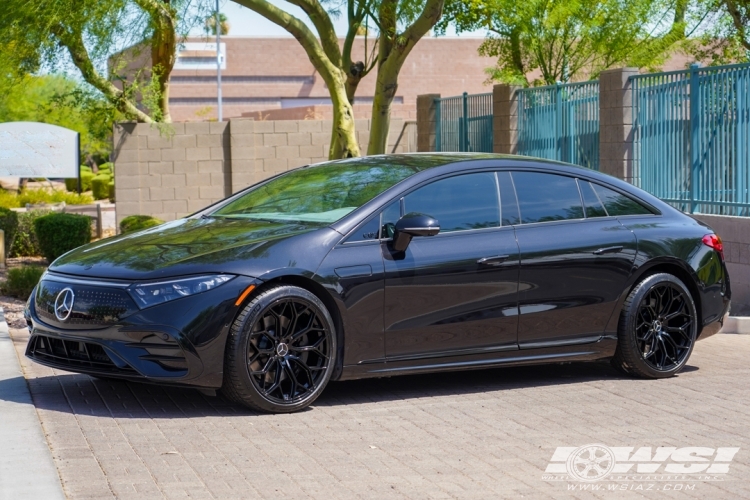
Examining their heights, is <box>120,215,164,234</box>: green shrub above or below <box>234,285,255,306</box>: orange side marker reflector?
above

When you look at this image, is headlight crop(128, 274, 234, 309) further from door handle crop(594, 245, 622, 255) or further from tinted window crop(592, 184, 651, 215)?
tinted window crop(592, 184, 651, 215)

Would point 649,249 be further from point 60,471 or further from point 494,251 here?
point 60,471

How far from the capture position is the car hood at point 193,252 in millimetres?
6598

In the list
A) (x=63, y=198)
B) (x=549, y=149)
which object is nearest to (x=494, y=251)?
(x=549, y=149)

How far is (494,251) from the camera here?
7.42 meters

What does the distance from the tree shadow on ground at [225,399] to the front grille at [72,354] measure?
0.29 m

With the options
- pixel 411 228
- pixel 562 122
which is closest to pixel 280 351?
pixel 411 228

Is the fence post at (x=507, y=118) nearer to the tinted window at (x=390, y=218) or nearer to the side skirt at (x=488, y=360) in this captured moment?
the side skirt at (x=488, y=360)

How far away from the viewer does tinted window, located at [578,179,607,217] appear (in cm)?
804

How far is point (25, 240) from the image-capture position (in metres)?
19.0

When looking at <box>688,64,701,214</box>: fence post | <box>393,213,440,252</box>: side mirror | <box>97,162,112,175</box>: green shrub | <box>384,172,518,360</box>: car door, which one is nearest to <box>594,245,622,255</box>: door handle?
<box>384,172,518,360</box>: car door

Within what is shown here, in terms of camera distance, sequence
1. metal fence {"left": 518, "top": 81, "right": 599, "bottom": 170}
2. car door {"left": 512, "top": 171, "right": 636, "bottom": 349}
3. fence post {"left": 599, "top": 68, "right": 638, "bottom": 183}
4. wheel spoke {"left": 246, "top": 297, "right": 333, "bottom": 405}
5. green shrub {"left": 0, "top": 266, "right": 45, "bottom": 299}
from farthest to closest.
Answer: metal fence {"left": 518, "top": 81, "right": 599, "bottom": 170}
fence post {"left": 599, "top": 68, "right": 638, "bottom": 183}
green shrub {"left": 0, "top": 266, "right": 45, "bottom": 299}
car door {"left": 512, "top": 171, "right": 636, "bottom": 349}
wheel spoke {"left": 246, "top": 297, "right": 333, "bottom": 405}

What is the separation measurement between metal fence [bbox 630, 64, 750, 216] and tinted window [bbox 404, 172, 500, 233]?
5344mm

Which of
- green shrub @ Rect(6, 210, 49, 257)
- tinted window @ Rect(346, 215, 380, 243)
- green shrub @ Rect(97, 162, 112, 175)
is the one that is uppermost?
green shrub @ Rect(97, 162, 112, 175)
